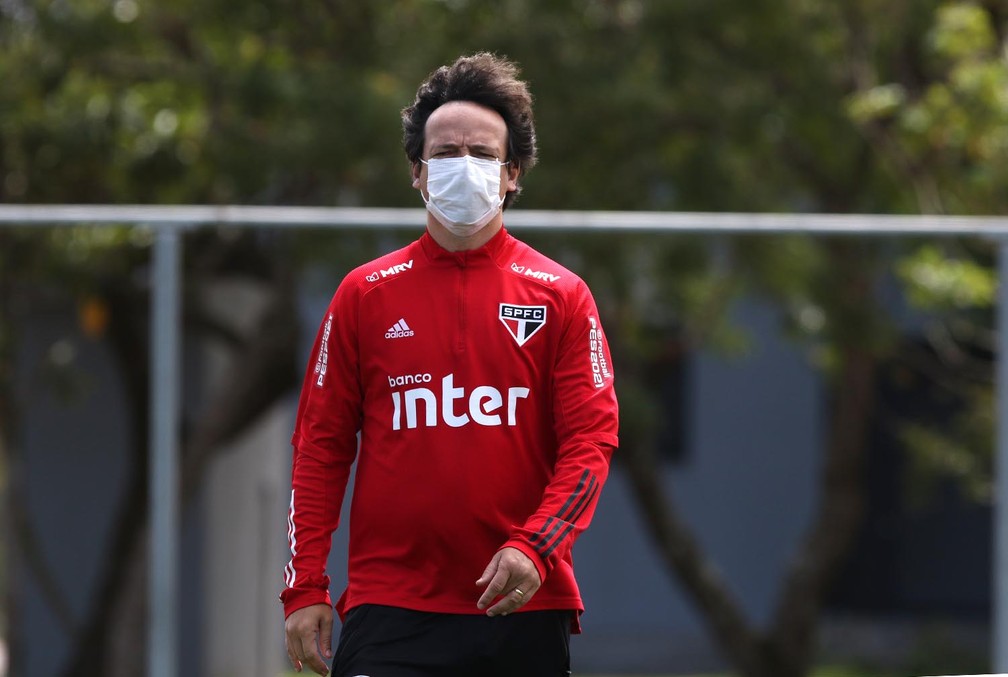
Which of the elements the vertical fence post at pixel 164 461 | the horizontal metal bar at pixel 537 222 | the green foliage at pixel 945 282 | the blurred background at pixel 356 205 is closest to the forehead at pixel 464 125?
the horizontal metal bar at pixel 537 222

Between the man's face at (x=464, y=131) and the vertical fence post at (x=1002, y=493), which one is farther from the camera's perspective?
the vertical fence post at (x=1002, y=493)

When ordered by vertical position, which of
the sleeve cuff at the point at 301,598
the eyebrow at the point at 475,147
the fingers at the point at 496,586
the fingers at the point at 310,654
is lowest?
the fingers at the point at 310,654

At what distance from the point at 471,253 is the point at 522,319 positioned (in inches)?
5.5

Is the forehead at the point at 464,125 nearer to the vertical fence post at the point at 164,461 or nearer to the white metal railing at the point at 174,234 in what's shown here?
the white metal railing at the point at 174,234

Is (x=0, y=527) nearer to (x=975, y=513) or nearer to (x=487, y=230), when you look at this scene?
(x=487, y=230)

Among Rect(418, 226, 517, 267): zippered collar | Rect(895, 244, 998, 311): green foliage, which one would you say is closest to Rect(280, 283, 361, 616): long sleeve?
Rect(418, 226, 517, 267): zippered collar

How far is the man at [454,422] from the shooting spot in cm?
226

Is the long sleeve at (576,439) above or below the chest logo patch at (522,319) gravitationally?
below

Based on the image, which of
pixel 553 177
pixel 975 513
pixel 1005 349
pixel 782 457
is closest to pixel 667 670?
pixel 782 457

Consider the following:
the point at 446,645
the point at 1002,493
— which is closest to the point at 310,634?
the point at 446,645

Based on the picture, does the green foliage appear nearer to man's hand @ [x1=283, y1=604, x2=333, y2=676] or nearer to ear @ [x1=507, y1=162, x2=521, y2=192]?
ear @ [x1=507, y1=162, x2=521, y2=192]

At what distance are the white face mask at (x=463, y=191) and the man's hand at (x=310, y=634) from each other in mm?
627

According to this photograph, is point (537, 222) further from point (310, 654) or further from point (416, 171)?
point (310, 654)

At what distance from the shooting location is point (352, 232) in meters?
6.47
